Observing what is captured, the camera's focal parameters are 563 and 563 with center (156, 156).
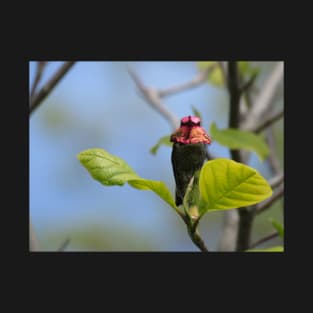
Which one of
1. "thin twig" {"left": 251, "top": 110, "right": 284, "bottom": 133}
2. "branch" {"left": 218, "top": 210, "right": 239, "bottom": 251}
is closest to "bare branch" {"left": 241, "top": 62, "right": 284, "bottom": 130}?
"thin twig" {"left": 251, "top": 110, "right": 284, "bottom": 133}

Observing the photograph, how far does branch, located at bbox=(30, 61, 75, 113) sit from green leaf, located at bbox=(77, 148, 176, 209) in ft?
2.32

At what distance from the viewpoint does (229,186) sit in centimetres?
96

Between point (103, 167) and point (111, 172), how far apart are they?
0.02 m

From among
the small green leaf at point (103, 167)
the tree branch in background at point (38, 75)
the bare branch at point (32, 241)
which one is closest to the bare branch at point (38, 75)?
the tree branch in background at point (38, 75)

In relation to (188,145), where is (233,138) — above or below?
above

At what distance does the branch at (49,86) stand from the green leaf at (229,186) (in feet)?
2.66

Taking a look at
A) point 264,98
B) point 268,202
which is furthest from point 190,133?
point 264,98

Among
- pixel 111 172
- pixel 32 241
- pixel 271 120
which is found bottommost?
pixel 32 241

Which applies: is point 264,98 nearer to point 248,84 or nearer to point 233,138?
point 248,84

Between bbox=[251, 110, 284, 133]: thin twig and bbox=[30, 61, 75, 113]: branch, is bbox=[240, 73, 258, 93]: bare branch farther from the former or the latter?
bbox=[30, 61, 75, 113]: branch

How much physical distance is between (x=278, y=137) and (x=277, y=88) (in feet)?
4.11

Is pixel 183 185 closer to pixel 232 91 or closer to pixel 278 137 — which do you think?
pixel 232 91

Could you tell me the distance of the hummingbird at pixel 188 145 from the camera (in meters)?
0.86

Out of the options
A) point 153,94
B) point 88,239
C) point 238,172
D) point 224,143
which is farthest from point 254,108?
point 88,239
